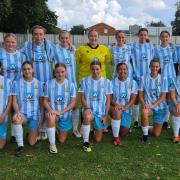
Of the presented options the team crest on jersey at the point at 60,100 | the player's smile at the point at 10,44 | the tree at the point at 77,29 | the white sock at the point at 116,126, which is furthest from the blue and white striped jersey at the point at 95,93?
the tree at the point at 77,29

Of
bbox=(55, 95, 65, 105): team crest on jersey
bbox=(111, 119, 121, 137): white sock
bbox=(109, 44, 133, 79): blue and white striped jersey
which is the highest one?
bbox=(109, 44, 133, 79): blue and white striped jersey

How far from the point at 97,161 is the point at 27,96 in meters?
1.61

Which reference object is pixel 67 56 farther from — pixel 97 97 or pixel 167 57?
pixel 167 57

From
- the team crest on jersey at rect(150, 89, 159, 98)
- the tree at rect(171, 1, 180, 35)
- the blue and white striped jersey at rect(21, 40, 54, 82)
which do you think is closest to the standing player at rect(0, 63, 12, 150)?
the blue and white striped jersey at rect(21, 40, 54, 82)

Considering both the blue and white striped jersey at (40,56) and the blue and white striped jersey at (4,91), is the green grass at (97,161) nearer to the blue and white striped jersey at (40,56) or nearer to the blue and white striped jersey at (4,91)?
the blue and white striped jersey at (4,91)

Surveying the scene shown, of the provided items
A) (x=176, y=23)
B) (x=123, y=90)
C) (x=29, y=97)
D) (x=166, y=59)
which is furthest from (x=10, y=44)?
(x=176, y=23)

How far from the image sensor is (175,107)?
651 cm

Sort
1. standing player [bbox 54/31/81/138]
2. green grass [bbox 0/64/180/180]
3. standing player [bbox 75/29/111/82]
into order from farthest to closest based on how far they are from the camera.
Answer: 1. standing player [bbox 75/29/111/82]
2. standing player [bbox 54/31/81/138]
3. green grass [bbox 0/64/180/180]

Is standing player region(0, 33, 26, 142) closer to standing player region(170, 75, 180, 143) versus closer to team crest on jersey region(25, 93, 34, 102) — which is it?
team crest on jersey region(25, 93, 34, 102)

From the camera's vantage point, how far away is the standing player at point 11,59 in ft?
19.9

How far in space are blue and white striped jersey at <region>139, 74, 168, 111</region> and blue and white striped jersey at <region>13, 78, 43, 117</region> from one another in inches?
77.5

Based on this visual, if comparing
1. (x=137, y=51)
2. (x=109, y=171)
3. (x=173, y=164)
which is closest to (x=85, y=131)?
(x=109, y=171)

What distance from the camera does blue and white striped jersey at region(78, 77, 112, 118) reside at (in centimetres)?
623

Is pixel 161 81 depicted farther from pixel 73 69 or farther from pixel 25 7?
pixel 25 7
